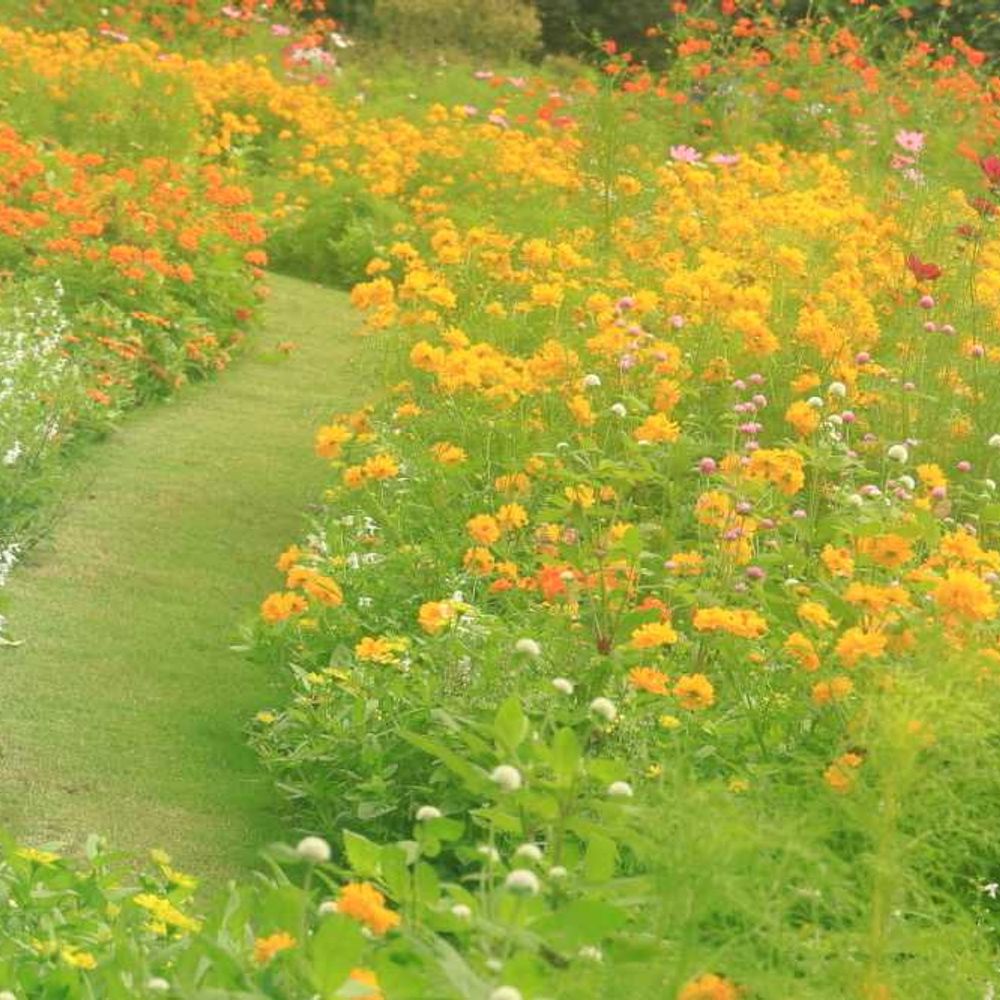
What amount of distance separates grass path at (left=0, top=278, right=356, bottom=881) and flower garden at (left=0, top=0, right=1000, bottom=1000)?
0.11 m

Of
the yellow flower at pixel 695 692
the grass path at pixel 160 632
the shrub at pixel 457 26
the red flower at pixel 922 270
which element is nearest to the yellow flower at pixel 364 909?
the yellow flower at pixel 695 692

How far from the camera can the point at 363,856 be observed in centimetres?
261

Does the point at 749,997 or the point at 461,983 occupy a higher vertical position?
the point at 461,983

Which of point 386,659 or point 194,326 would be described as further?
point 194,326

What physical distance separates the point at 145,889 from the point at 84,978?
1.89ft

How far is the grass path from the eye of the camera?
14.2 ft

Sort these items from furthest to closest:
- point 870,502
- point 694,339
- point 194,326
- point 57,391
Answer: point 194,326, point 57,391, point 694,339, point 870,502

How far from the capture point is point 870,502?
13.0ft

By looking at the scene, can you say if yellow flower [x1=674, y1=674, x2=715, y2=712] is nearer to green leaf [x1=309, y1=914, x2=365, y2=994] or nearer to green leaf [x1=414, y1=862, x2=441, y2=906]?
green leaf [x1=414, y1=862, x2=441, y2=906]

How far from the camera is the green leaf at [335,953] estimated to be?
2.10 meters

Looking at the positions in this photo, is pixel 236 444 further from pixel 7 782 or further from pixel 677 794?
pixel 677 794

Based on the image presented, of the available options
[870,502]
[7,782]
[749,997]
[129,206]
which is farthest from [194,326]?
[749,997]

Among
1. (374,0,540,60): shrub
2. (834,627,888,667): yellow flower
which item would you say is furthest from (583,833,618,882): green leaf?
(374,0,540,60): shrub

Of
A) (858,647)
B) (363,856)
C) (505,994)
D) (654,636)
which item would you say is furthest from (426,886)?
(654,636)
